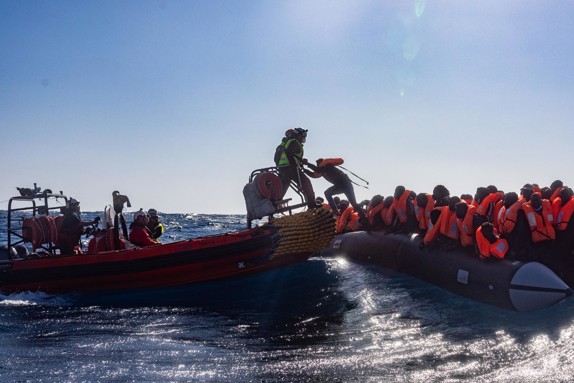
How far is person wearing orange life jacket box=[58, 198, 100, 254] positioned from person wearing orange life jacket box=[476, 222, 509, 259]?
6.97 meters

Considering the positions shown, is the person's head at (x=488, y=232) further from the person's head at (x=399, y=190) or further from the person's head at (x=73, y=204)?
the person's head at (x=73, y=204)

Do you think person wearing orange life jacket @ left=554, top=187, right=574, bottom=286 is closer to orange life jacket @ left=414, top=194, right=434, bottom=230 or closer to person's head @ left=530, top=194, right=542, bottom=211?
person's head @ left=530, top=194, right=542, bottom=211

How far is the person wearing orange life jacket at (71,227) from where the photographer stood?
10766 millimetres

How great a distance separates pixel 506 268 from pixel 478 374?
2881mm

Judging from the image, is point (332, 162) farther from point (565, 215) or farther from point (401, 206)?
point (565, 215)

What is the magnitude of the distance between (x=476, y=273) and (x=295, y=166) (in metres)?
3.58

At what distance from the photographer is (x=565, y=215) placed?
28.5ft

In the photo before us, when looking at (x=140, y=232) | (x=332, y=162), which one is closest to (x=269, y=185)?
(x=332, y=162)

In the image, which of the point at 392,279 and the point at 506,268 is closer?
the point at 506,268

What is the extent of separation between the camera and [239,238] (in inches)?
387

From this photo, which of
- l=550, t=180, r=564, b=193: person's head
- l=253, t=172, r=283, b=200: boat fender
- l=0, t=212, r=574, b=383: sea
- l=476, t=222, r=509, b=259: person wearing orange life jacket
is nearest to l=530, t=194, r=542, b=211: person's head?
l=476, t=222, r=509, b=259: person wearing orange life jacket

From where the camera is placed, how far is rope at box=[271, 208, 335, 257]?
969 cm

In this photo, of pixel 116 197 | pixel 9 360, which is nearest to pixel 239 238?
pixel 116 197

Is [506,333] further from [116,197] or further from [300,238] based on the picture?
[116,197]
